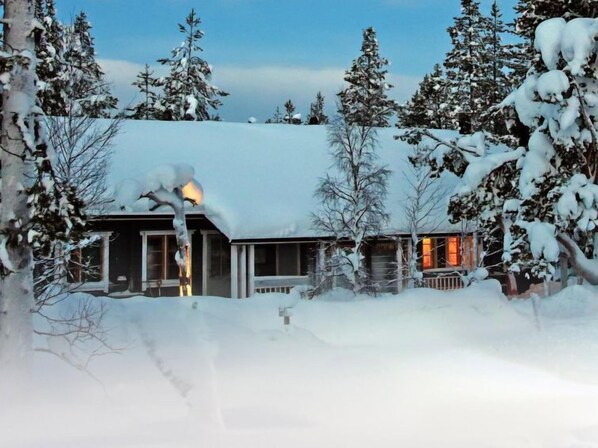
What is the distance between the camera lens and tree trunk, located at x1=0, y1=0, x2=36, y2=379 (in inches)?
228

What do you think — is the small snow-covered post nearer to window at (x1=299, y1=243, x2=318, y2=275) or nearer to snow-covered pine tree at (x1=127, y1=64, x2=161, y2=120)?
window at (x1=299, y1=243, x2=318, y2=275)

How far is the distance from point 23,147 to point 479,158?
945cm

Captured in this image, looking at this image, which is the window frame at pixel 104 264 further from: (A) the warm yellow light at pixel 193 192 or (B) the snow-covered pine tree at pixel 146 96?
(B) the snow-covered pine tree at pixel 146 96

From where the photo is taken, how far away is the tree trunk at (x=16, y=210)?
19.0 ft

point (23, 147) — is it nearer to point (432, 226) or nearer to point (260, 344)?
point (260, 344)

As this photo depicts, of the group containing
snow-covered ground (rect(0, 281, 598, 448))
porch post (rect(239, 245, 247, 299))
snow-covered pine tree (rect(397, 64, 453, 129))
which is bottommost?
snow-covered ground (rect(0, 281, 598, 448))

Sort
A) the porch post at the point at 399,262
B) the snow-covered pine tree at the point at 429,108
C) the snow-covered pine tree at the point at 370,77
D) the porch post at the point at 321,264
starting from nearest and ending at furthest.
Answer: the porch post at the point at 321,264, the porch post at the point at 399,262, the snow-covered pine tree at the point at 429,108, the snow-covered pine tree at the point at 370,77

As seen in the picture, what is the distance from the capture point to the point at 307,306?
1014cm

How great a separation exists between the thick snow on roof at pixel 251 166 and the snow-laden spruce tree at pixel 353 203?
130 cm

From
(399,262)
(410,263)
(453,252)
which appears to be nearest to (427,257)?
(453,252)

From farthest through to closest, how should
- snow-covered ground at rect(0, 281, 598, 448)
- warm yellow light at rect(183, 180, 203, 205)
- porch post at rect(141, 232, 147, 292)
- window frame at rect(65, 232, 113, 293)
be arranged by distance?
porch post at rect(141, 232, 147, 292) → window frame at rect(65, 232, 113, 293) → warm yellow light at rect(183, 180, 203, 205) → snow-covered ground at rect(0, 281, 598, 448)

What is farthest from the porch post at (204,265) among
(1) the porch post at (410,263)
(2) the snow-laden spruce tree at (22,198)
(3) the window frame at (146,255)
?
(2) the snow-laden spruce tree at (22,198)

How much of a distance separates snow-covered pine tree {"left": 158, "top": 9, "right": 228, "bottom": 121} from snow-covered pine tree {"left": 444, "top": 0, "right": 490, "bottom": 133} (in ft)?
47.8

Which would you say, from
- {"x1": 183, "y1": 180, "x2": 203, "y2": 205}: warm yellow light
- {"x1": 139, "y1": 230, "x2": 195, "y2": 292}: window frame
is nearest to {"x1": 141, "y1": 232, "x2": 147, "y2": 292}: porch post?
{"x1": 139, "y1": 230, "x2": 195, "y2": 292}: window frame
